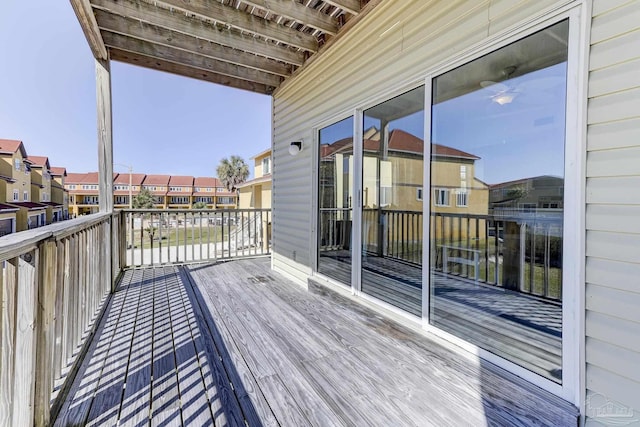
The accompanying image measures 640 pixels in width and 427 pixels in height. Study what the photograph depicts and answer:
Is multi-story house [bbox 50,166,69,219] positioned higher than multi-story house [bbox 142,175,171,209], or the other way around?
multi-story house [bbox 142,175,171,209]

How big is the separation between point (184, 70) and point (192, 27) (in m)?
1.13

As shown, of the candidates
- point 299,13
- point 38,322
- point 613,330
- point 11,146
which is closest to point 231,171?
point 11,146

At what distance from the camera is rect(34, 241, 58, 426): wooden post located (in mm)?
1341

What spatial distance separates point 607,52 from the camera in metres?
1.35

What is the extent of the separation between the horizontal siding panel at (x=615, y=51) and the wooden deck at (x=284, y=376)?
1.64m

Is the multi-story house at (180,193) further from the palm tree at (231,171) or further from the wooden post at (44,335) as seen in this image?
the wooden post at (44,335)

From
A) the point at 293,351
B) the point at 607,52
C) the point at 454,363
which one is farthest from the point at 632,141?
the point at 293,351

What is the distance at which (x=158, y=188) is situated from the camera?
30844 millimetres

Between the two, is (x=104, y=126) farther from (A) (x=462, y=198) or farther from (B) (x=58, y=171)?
(A) (x=462, y=198)

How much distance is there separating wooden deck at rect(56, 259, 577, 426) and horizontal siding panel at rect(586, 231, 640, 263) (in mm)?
768

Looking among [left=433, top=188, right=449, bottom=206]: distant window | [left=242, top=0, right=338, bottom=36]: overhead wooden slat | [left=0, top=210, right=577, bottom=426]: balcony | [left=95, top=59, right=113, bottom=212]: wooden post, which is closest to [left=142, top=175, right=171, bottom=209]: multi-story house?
[left=95, top=59, right=113, bottom=212]: wooden post

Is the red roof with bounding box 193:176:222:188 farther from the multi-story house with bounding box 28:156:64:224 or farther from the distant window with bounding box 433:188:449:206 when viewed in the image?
the distant window with bounding box 433:188:449:206

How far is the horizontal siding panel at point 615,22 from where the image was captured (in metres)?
1.27

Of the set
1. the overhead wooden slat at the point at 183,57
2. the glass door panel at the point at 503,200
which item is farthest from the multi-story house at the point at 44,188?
the glass door panel at the point at 503,200
